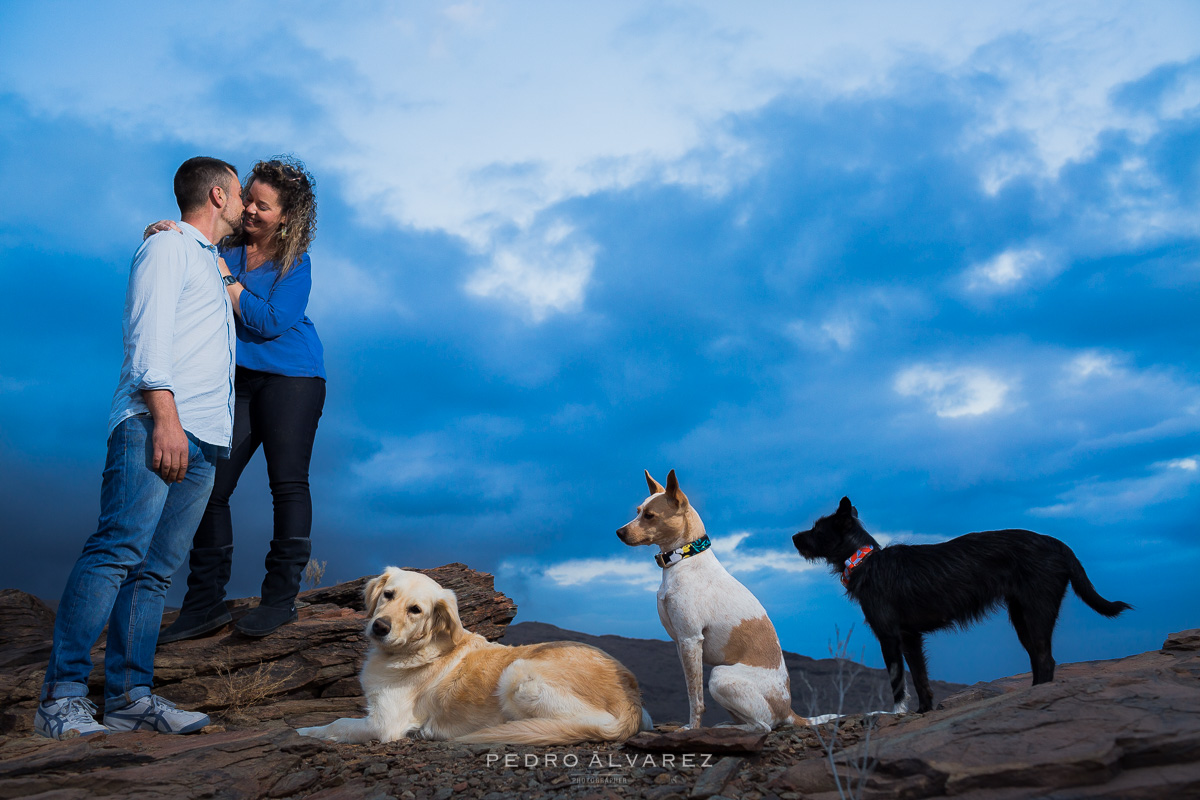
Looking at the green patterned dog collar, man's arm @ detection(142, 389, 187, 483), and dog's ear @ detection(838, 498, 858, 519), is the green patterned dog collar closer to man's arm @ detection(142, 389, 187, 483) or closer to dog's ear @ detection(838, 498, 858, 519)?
dog's ear @ detection(838, 498, 858, 519)

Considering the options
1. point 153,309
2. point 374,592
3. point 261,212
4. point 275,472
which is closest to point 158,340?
point 153,309

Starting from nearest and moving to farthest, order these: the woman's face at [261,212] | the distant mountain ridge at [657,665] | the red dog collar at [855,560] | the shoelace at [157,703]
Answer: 1. the shoelace at [157,703]
2. the woman's face at [261,212]
3. the red dog collar at [855,560]
4. the distant mountain ridge at [657,665]

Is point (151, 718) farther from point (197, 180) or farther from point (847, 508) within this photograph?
point (847, 508)

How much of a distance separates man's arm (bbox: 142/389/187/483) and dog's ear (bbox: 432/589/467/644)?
6.49ft

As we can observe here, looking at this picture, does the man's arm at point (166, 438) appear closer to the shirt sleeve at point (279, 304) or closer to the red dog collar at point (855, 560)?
the shirt sleeve at point (279, 304)

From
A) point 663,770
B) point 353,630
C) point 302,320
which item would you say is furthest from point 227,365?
point 663,770

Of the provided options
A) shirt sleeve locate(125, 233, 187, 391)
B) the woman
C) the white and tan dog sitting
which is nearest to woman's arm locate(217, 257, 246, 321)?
the woman

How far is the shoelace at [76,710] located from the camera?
4.81 metres

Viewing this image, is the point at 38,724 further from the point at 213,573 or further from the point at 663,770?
the point at 663,770

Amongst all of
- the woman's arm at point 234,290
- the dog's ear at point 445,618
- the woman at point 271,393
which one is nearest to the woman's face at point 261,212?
the woman at point 271,393

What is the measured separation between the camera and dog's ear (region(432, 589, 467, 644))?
5406 mm

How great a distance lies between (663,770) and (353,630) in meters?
4.25

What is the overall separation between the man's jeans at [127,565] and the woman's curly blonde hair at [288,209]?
218cm

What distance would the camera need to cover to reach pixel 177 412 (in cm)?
489
